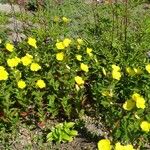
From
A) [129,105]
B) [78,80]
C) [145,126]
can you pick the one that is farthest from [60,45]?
[145,126]

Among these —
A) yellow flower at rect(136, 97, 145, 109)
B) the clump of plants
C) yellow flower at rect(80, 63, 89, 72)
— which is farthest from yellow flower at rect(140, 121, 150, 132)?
yellow flower at rect(80, 63, 89, 72)

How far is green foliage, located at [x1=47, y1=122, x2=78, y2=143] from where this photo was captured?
4.92 m

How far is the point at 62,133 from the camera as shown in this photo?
4.94 meters

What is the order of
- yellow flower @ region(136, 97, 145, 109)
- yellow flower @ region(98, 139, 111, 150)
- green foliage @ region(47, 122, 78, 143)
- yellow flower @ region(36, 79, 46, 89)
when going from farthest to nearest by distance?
yellow flower @ region(36, 79, 46, 89) → green foliage @ region(47, 122, 78, 143) → yellow flower @ region(136, 97, 145, 109) → yellow flower @ region(98, 139, 111, 150)

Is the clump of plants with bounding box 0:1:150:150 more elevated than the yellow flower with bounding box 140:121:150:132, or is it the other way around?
the yellow flower with bounding box 140:121:150:132

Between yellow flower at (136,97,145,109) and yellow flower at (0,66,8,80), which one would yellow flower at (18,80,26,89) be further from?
yellow flower at (136,97,145,109)

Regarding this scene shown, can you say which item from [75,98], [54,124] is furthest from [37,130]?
[75,98]

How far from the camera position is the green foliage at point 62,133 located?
492 centimetres

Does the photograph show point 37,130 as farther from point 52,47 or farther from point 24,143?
point 52,47

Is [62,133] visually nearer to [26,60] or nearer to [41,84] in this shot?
[41,84]

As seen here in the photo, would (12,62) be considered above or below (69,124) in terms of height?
above

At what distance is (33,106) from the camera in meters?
5.27

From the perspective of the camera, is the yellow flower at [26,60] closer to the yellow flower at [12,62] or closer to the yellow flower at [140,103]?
the yellow flower at [12,62]

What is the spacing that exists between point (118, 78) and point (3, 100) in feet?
4.04
